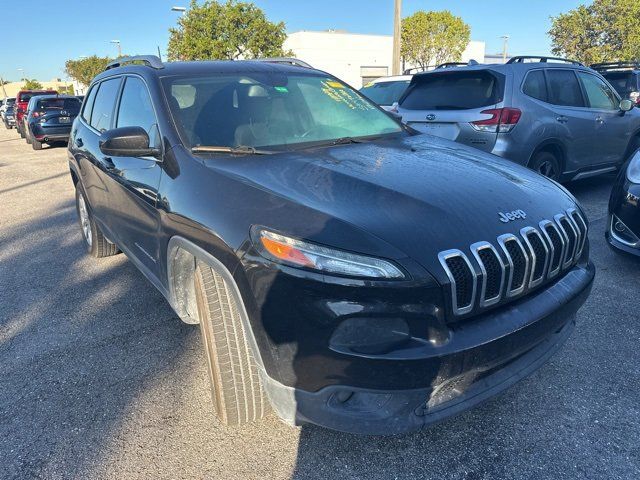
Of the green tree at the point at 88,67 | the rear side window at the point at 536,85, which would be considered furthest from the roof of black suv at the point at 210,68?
the green tree at the point at 88,67

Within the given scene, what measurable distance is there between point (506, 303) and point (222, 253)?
1.17 meters

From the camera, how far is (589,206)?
238 inches

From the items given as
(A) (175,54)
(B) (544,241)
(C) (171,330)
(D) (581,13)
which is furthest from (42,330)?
(D) (581,13)

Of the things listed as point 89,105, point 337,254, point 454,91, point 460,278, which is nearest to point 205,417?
point 337,254

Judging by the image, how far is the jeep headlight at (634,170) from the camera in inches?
150

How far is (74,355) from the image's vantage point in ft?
10.0

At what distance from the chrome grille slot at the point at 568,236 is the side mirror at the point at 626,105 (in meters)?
5.11

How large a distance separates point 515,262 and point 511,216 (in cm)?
24

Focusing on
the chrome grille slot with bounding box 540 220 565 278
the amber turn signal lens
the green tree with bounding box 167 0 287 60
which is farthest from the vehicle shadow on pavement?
the green tree with bounding box 167 0 287 60

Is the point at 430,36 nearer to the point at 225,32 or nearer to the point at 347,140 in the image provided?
the point at 225,32

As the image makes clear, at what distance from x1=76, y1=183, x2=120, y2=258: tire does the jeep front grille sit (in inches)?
138

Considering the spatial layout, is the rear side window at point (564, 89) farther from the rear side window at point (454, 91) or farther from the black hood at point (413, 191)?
the black hood at point (413, 191)

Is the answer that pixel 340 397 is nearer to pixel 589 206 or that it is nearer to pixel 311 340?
pixel 311 340

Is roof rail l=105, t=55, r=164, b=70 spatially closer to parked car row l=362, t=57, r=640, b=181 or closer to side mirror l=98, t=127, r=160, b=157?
side mirror l=98, t=127, r=160, b=157
